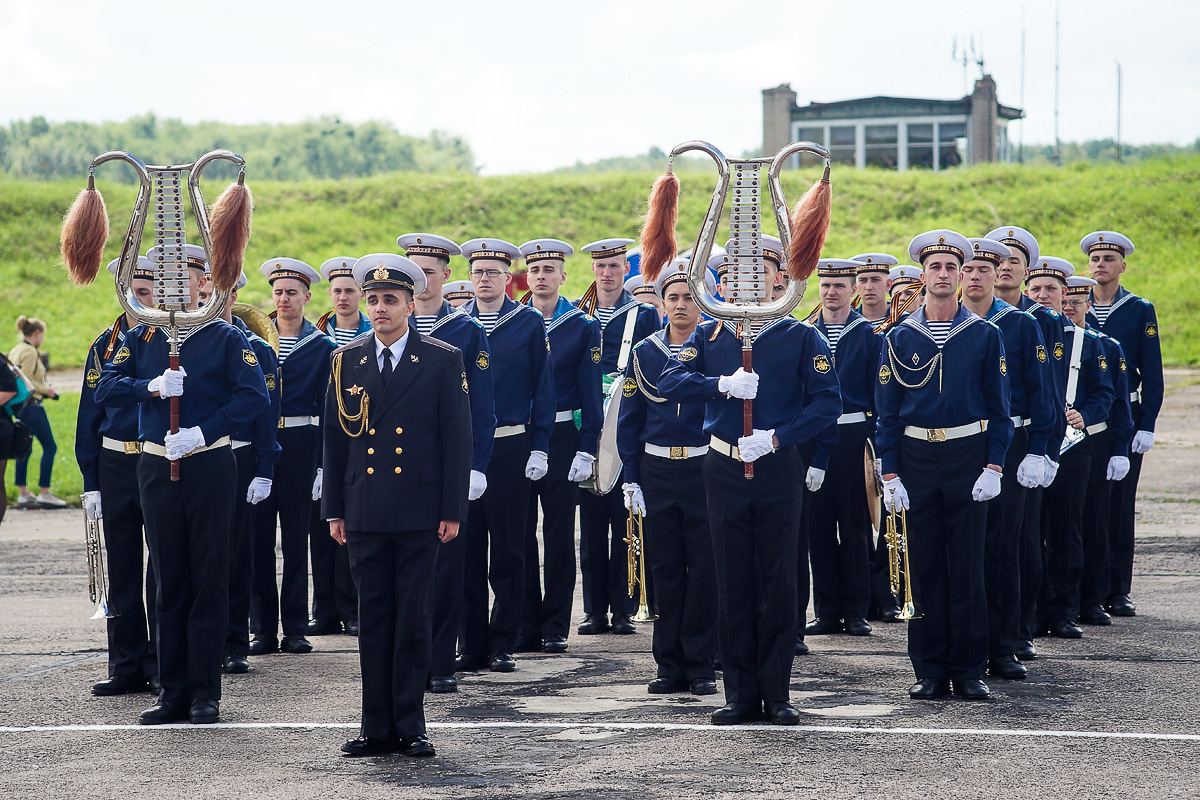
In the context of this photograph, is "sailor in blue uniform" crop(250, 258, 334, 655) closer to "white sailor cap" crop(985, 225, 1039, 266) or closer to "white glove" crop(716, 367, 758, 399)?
"white glove" crop(716, 367, 758, 399)

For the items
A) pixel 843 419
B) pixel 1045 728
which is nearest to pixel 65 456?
pixel 843 419

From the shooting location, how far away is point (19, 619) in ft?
30.8

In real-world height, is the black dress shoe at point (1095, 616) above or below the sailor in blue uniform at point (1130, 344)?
below

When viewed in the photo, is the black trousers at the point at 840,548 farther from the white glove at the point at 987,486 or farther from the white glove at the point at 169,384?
the white glove at the point at 169,384

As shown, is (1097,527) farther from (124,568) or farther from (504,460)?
(124,568)

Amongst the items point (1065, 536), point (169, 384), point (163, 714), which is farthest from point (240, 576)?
point (1065, 536)

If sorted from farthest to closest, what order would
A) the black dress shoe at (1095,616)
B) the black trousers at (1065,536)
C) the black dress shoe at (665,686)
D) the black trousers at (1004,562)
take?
1. the black dress shoe at (1095,616)
2. the black trousers at (1065,536)
3. the black trousers at (1004,562)
4. the black dress shoe at (665,686)

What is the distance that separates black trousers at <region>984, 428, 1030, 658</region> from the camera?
7.29 m

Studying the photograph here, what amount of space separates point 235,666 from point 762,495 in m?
3.20

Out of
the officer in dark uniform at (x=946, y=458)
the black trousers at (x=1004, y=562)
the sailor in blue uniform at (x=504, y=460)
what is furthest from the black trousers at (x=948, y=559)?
the sailor in blue uniform at (x=504, y=460)

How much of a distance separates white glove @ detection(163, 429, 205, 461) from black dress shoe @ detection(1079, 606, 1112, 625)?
5715 mm

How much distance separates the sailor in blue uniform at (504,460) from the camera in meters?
7.84

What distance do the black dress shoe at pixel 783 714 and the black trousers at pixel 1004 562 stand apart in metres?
1.54

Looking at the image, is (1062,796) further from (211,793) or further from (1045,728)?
(211,793)
